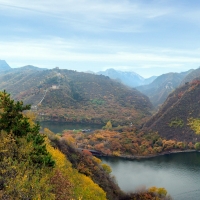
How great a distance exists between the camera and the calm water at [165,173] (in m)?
47.9

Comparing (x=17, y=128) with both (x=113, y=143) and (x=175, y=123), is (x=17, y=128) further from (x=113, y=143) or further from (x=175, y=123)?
(x=175, y=123)

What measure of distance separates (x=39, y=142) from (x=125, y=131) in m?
78.3

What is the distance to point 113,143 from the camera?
77625mm

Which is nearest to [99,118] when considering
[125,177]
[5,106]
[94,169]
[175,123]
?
[175,123]

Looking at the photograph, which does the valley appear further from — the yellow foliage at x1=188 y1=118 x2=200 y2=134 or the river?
the river

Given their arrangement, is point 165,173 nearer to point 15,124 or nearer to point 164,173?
point 164,173

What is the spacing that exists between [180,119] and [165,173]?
37.5 m

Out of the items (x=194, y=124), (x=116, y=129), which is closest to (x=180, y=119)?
(x=194, y=124)

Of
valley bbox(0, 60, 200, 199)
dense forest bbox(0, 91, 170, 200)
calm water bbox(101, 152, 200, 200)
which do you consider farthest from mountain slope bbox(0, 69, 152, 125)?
dense forest bbox(0, 91, 170, 200)

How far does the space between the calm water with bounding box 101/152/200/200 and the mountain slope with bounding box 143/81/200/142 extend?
38.7 feet

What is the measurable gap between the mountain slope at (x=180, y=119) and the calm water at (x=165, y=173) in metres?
11.8

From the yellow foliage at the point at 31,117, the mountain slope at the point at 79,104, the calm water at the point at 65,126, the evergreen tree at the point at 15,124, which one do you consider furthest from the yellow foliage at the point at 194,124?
the evergreen tree at the point at 15,124

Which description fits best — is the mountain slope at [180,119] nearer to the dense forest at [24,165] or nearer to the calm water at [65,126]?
the calm water at [65,126]

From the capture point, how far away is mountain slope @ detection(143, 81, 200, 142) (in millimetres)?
84062
